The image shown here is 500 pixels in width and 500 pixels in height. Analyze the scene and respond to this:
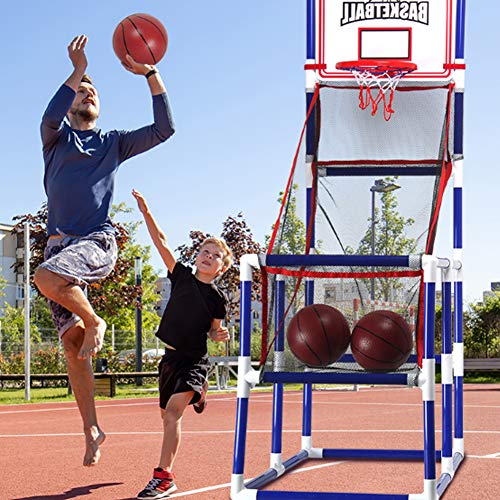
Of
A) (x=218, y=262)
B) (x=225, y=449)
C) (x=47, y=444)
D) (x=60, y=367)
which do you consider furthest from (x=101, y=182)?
(x=60, y=367)

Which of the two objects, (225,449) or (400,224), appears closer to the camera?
(400,224)

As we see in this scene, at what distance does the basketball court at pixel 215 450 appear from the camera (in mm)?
6918

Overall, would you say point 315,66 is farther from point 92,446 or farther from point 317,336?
point 92,446

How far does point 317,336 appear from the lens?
6.52m

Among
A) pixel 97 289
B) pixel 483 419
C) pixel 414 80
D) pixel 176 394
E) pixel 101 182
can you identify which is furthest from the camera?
pixel 97 289

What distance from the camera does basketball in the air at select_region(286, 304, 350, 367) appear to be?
6520 mm

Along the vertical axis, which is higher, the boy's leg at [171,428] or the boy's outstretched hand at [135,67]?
the boy's outstretched hand at [135,67]

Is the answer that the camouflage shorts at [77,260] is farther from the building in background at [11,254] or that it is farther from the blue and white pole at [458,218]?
the building in background at [11,254]

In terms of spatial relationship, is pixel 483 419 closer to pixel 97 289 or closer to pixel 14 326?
pixel 97 289

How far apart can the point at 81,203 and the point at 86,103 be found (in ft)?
2.32

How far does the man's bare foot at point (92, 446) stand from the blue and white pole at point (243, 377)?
32.7 inches

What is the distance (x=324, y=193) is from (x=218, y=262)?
5.26 feet

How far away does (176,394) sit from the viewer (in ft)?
22.5

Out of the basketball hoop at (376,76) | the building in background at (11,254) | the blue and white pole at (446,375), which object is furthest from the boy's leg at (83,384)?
the building in background at (11,254)
